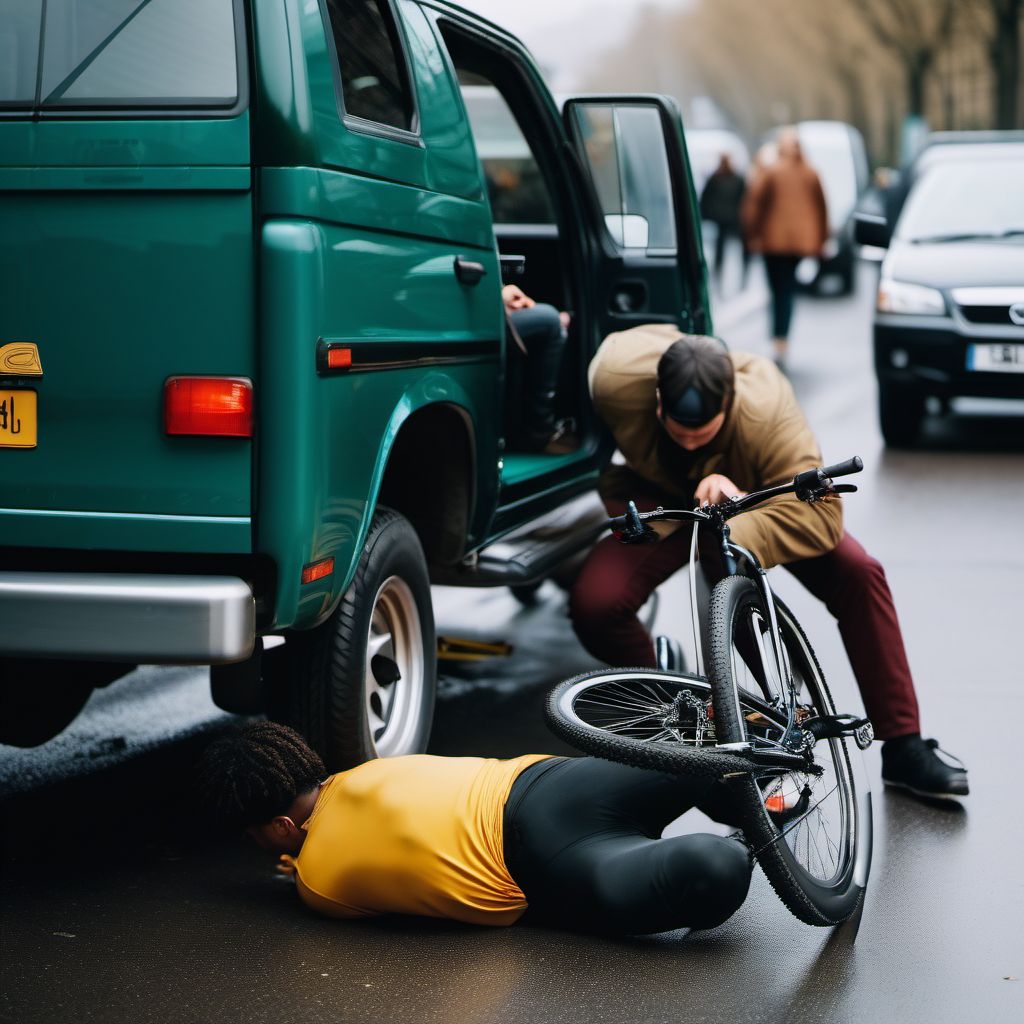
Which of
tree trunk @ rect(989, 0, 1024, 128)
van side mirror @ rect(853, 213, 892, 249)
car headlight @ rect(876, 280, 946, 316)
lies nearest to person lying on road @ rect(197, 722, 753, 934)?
car headlight @ rect(876, 280, 946, 316)

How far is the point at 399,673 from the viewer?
15.9ft

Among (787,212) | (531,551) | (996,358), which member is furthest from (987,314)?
(531,551)

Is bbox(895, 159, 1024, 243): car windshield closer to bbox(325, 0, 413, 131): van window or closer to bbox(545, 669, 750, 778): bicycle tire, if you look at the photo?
bbox(325, 0, 413, 131): van window

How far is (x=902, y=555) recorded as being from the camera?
8.30 m

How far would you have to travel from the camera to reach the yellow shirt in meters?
3.77

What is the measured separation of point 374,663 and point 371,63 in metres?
1.66

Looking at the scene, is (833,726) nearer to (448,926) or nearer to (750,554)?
(750,554)

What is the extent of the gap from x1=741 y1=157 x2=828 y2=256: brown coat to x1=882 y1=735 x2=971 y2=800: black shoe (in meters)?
10.7

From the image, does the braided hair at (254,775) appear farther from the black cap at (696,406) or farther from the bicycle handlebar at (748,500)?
the black cap at (696,406)

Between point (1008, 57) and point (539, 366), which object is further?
point (1008, 57)

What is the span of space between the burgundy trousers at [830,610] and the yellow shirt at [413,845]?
1197 mm

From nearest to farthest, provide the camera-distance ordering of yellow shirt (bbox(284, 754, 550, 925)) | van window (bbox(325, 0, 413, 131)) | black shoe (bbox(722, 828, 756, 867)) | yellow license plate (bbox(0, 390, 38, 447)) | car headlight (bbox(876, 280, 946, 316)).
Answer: black shoe (bbox(722, 828, 756, 867))
yellow shirt (bbox(284, 754, 550, 925))
yellow license plate (bbox(0, 390, 38, 447))
van window (bbox(325, 0, 413, 131))
car headlight (bbox(876, 280, 946, 316))

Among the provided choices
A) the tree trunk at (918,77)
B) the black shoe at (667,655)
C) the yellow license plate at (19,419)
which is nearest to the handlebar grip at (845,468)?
the black shoe at (667,655)

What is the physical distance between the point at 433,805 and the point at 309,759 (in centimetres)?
32
